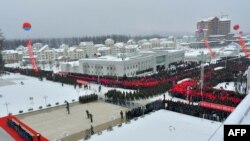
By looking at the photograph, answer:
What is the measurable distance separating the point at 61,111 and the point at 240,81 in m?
17.0

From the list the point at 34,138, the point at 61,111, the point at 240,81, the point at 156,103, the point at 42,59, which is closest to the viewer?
the point at 34,138

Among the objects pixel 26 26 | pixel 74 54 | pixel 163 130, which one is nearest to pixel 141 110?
pixel 163 130

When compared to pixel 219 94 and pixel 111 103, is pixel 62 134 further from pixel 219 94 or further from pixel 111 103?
pixel 219 94

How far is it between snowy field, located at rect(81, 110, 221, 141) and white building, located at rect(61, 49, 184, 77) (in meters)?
17.7

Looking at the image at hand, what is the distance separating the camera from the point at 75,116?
14680mm

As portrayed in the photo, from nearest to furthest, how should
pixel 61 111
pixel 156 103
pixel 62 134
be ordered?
pixel 62 134, pixel 156 103, pixel 61 111

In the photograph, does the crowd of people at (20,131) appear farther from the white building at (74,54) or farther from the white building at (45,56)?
the white building at (45,56)

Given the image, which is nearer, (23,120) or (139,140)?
(139,140)

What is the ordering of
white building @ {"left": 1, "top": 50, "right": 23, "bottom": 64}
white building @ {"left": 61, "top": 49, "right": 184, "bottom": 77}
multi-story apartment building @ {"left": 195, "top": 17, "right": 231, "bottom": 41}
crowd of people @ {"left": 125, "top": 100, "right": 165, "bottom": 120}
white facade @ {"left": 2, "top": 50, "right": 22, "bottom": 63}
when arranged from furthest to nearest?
multi-story apartment building @ {"left": 195, "top": 17, "right": 231, "bottom": 41}
white facade @ {"left": 2, "top": 50, "right": 22, "bottom": 63}
white building @ {"left": 1, "top": 50, "right": 23, "bottom": 64}
white building @ {"left": 61, "top": 49, "right": 184, "bottom": 77}
crowd of people @ {"left": 125, "top": 100, "right": 165, "bottom": 120}

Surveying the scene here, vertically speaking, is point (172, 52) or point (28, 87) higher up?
point (172, 52)

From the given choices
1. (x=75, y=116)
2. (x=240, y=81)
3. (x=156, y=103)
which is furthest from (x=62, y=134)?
(x=240, y=81)

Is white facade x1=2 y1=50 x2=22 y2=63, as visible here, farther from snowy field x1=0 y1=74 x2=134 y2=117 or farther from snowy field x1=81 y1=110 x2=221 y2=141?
snowy field x1=81 y1=110 x2=221 y2=141

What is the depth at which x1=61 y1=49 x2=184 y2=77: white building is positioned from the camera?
29594 mm

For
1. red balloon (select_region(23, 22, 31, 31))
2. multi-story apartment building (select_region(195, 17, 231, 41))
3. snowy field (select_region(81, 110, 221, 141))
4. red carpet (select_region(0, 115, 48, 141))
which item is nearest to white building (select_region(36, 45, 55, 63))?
red balloon (select_region(23, 22, 31, 31))
